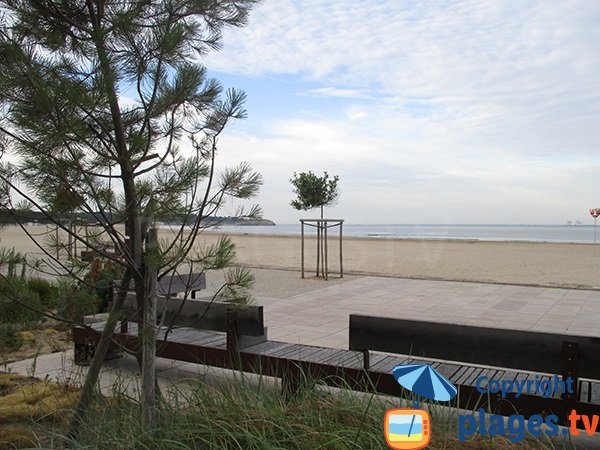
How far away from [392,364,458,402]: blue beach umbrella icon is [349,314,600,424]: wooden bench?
1.67 metres

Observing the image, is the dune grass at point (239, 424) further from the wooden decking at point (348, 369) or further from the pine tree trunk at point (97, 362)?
the wooden decking at point (348, 369)

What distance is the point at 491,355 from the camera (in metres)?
3.42

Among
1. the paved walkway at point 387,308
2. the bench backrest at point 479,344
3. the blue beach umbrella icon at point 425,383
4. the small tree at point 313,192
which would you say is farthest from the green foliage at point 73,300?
the small tree at point 313,192

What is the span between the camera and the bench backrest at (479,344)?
3.12m

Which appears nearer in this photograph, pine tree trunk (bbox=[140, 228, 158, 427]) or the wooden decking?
pine tree trunk (bbox=[140, 228, 158, 427])

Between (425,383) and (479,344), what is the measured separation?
2291 mm

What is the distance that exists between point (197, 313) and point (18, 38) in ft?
8.71

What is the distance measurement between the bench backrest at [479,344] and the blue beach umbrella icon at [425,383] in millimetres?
2113

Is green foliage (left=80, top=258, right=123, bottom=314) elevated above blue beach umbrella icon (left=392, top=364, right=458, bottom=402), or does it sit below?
above

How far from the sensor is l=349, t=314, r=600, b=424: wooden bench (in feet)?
10.2

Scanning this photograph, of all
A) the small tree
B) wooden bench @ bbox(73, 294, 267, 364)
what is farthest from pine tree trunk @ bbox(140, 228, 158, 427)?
the small tree

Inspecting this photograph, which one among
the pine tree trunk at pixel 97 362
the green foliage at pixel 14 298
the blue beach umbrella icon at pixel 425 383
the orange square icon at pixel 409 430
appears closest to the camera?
the orange square icon at pixel 409 430

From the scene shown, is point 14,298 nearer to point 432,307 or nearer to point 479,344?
point 479,344

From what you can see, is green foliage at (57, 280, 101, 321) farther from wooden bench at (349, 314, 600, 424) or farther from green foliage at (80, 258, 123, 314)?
wooden bench at (349, 314, 600, 424)
